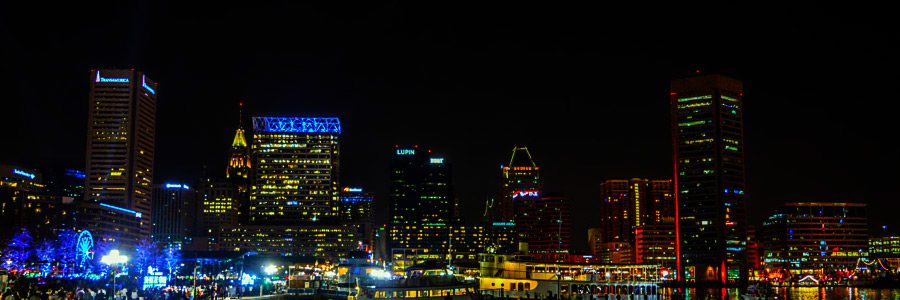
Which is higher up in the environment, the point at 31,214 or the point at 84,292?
the point at 31,214

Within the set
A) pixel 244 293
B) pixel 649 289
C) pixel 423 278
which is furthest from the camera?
pixel 649 289

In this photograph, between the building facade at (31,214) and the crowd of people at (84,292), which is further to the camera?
the building facade at (31,214)

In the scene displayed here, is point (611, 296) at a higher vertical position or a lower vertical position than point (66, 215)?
lower

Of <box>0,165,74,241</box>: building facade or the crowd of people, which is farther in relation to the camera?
<box>0,165,74,241</box>: building facade

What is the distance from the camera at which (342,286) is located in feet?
384

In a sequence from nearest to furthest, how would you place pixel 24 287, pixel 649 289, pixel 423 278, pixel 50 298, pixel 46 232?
pixel 50 298, pixel 24 287, pixel 423 278, pixel 649 289, pixel 46 232

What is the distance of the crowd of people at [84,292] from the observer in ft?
222

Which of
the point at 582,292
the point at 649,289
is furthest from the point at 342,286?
the point at 649,289

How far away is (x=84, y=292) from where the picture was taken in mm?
73688

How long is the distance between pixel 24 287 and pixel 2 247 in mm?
36425

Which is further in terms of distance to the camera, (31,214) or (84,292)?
(31,214)

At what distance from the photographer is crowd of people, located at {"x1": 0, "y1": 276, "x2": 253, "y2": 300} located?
6775 cm

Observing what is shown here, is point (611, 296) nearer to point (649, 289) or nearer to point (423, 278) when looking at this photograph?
point (649, 289)

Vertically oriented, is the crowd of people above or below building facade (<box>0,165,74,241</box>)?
below
